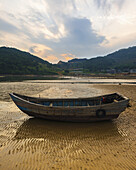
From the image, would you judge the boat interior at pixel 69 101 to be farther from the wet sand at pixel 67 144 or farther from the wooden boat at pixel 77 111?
the wet sand at pixel 67 144

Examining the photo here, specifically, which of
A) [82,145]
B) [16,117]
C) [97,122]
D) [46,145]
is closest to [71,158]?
[82,145]

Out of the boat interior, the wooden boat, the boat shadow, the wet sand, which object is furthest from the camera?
the boat interior

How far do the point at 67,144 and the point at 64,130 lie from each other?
1.72 m

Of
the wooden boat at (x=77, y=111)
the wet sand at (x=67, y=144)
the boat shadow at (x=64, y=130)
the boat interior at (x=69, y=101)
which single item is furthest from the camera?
the boat interior at (x=69, y=101)

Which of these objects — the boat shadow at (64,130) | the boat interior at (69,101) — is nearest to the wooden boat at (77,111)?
the boat shadow at (64,130)

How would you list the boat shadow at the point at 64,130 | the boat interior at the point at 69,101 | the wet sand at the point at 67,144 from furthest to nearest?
the boat interior at the point at 69,101
the boat shadow at the point at 64,130
the wet sand at the point at 67,144

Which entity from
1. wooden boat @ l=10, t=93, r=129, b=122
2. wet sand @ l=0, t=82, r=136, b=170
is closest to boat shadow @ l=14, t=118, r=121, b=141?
wet sand @ l=0, t=82, r=136, b=170

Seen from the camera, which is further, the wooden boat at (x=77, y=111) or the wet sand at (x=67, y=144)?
the wooden boat at (x=77, y=111)

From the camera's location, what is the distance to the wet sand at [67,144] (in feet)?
16.6

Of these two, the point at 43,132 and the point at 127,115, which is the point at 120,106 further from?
the point at 43,132

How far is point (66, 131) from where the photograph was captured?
8141 millimetres

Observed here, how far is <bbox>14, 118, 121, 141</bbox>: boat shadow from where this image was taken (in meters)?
7.50

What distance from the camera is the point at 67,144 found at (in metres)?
6.58

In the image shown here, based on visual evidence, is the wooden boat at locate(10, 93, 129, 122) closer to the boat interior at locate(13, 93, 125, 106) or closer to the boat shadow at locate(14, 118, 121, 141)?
the boat shadow at locate(14, 118, 121, 141)
